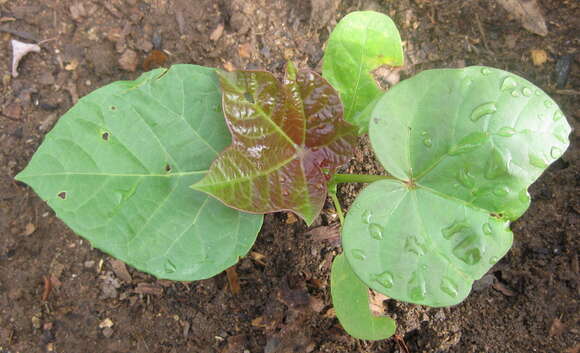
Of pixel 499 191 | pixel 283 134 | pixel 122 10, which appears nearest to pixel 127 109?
pixel 283 134

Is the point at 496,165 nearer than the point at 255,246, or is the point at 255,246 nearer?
the point at 496,165

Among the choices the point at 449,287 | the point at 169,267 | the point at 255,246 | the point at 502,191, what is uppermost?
the point at 502,191

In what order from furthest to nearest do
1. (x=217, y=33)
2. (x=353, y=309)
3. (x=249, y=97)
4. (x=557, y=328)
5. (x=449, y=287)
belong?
1. (x=217, y=33)
2. (x=557, y=328)
3. (x=353, y=309)
4. (x=249, y=97)
5. (x=449, y=287)

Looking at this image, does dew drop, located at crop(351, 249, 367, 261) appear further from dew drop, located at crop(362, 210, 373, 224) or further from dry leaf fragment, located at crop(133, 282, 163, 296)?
dry leaf fragment, located at crop(133, 282, 163, 296)

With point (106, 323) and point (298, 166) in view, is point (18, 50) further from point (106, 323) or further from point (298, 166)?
point (298, 166)

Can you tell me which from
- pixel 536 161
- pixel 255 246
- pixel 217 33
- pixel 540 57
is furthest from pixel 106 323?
pixel 540 57

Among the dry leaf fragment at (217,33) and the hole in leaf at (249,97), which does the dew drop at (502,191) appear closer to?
the hole in leaf at (249,97)
